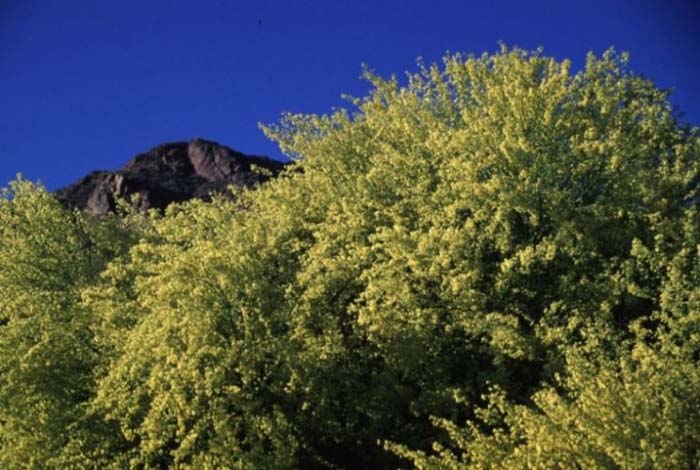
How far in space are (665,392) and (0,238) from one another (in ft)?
97.7

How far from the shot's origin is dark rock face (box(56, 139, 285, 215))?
272 ft

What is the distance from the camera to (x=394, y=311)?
2312 centimetres

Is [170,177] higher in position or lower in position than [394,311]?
higher

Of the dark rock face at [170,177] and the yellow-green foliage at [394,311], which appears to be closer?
the yellow-green foliage at [394,311]

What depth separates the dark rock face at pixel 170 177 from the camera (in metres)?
82.8

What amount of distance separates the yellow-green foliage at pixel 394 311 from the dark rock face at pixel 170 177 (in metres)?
50.0

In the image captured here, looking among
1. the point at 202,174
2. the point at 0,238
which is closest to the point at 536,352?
the point at 0,238

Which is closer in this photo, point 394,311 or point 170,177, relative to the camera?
point 394,311

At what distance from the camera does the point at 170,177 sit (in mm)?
94000

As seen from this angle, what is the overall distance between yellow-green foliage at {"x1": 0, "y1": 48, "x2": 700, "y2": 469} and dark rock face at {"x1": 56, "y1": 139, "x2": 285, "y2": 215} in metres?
50.0

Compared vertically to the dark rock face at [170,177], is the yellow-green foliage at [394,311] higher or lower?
lower

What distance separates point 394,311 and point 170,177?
7473cm

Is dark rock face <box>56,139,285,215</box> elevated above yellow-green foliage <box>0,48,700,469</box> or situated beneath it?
elevated above

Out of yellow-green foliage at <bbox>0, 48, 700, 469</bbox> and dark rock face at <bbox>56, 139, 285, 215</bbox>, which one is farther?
dark rock face at <bbox>56, 139, 285, 215</bbox>
